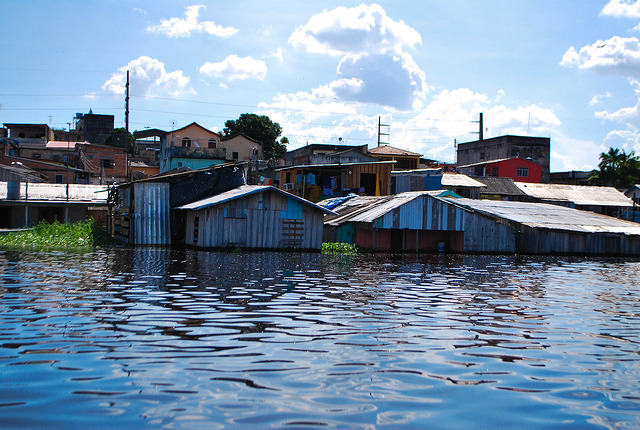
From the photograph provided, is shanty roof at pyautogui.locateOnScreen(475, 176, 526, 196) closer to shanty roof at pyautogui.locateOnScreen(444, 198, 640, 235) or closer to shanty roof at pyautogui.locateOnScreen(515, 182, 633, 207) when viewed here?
shanty roof at pyautogui.locateOnScreen(515, 182, 633, 207)

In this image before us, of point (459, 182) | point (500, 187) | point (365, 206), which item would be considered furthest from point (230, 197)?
point (500, 187)

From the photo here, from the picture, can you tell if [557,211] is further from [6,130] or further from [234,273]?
[6,130]

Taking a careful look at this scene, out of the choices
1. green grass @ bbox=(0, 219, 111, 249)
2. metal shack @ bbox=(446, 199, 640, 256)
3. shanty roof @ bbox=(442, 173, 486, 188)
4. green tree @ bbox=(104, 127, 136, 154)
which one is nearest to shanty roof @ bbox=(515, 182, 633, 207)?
shanty roof @ bbox=(442, 173, 486, 188)

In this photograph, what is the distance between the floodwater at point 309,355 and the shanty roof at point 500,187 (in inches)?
1516

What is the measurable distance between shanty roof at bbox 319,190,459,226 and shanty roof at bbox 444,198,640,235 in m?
2.99

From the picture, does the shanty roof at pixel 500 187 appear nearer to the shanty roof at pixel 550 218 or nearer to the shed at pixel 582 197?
the shed at pixel 582 197

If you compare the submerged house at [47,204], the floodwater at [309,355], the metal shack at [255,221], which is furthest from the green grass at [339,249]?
the floodwater at [309,355]

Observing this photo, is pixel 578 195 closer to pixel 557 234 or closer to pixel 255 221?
pixel 557 234

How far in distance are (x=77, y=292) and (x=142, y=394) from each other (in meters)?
8.46

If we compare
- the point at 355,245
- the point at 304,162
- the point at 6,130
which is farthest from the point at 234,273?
the point at 6,130

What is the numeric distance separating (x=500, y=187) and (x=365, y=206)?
21821 millimetres

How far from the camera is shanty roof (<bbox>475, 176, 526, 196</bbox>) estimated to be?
5475cm

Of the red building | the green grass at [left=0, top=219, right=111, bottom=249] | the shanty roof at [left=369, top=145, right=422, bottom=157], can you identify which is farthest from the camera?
the red building

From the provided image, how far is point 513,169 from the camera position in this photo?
6606 cm
